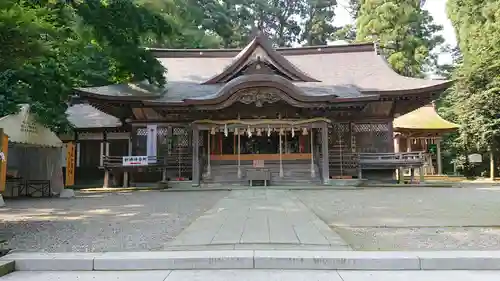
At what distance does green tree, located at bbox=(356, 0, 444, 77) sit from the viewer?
28312mm

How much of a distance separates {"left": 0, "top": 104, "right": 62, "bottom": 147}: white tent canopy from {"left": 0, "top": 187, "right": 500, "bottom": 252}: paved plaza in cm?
184

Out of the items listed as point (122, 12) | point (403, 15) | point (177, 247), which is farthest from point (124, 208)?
point (403, 15)

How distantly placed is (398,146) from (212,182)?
50.7ft

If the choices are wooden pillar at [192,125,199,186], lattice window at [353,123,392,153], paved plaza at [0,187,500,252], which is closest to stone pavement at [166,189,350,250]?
paved plaza at [0,187,500,252]

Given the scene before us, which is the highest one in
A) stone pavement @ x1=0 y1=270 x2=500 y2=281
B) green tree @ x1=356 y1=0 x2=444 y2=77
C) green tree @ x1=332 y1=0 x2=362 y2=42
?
green tree @ x1=332 y1=0 x2=362 y2=42

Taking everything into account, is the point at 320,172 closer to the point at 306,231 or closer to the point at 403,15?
the point at 306,231

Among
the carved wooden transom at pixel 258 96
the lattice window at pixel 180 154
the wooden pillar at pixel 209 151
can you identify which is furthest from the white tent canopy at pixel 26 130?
the carved wooden transom at pixel 258 96

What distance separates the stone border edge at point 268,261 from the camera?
13.4 ft

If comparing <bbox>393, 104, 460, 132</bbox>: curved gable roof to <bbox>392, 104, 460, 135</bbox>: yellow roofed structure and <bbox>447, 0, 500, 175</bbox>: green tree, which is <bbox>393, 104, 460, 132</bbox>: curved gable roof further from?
<bbox>447, 0, 500, 175</bbox>: green tree

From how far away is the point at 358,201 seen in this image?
32.8ft

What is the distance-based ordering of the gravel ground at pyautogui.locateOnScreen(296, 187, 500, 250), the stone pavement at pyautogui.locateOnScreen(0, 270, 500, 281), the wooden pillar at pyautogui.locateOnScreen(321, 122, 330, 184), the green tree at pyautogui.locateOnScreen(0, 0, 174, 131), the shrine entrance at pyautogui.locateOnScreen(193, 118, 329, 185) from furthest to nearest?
1. the shrine entrance at pyautogui.locateOnScreen(193, 118, 329, 185)
2. the wooden pillar at pyautogui.locateOnScreen(321, 122, 330, 184)
3. the green tree at pyautogui.locateOnScreen(0, 0, 174, 131)
4. the gravel ground at pyautogui.locateOnScreen(296, 187, 500, 250)
5. the stone pavement at pyautogui.locateOnScreen(0, 270, 500, 281)

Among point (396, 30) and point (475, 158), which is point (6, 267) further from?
point (396, 30)

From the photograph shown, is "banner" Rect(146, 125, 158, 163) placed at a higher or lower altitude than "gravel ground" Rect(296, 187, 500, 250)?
higher

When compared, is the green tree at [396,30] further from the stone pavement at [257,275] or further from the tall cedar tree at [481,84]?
the stone pavement at [257,275]
